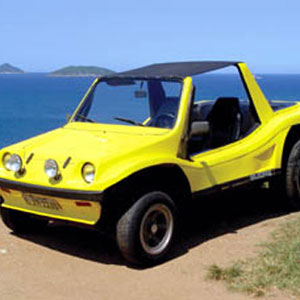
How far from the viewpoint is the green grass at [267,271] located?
5270 mm

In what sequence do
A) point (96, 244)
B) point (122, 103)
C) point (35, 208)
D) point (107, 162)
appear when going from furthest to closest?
point (122, 103), point (96, 244), point (35, 208), point (107, 162)

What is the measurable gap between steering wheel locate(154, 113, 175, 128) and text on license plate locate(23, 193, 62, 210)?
1.39 m

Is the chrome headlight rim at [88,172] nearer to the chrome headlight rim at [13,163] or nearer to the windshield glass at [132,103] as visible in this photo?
the chrome headlight rim at [13,163]

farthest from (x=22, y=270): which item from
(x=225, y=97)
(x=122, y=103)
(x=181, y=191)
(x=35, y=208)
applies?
(x=225, y=97)

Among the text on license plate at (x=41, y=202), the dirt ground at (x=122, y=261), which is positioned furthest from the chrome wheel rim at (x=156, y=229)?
the text on license plate at (x=41, y=202)

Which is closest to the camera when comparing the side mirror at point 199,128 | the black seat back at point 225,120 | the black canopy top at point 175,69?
the side mirror at point 199,128

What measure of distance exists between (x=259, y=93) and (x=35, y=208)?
288 cm

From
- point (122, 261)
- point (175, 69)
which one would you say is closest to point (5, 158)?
point (122, 261)

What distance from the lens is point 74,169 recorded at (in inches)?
231

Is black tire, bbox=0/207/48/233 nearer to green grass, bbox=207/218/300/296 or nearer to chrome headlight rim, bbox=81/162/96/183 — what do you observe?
chrome headlight rim, bbox=81/162/96/183

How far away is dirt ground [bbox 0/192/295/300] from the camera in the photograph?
5.34 metres

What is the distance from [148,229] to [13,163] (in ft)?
4.75

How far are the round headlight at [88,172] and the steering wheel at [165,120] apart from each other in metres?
1.12

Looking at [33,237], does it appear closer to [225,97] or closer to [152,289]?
[152,289]
